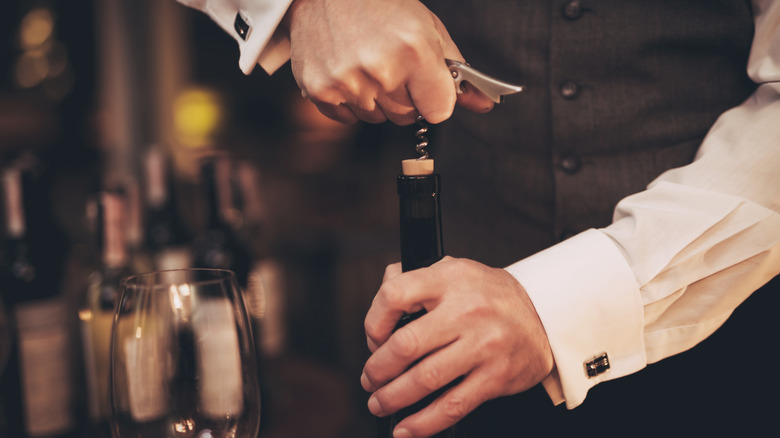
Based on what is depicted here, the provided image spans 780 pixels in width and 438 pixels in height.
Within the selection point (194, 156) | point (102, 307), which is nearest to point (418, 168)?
point (102, 307)

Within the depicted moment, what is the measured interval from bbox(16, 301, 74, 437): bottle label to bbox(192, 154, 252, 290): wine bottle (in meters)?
0.38

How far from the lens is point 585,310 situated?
65 centimetres

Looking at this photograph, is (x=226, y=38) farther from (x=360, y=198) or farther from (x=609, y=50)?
(x=609, y=50)

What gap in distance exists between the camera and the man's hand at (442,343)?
1.84 feet

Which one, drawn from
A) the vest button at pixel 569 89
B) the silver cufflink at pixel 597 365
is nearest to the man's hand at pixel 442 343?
the silver cufflink at pixel 597 365

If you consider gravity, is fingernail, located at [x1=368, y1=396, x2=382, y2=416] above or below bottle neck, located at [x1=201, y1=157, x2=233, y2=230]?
below

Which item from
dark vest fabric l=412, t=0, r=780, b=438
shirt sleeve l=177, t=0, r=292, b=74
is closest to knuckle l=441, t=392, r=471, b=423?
dark vest fabric l=412, t=0, r=780, b=438

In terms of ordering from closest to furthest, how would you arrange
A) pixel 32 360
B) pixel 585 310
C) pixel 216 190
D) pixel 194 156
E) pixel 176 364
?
pixel 176 364
pixel 585 310
pixel 32 360
pixel 216 190
pixel 194 156

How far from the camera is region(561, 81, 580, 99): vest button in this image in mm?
936

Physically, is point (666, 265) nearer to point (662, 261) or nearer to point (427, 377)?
point (662, 261)

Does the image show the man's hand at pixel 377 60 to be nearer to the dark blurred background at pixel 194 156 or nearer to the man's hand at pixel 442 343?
the man's hand at pixel 442 343

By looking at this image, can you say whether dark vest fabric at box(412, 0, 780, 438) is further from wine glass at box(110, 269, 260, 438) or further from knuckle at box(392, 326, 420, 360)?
wine glass at box(110, 269, 260, 438)

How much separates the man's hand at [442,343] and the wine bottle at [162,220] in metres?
0.85

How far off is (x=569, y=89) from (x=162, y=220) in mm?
1131
